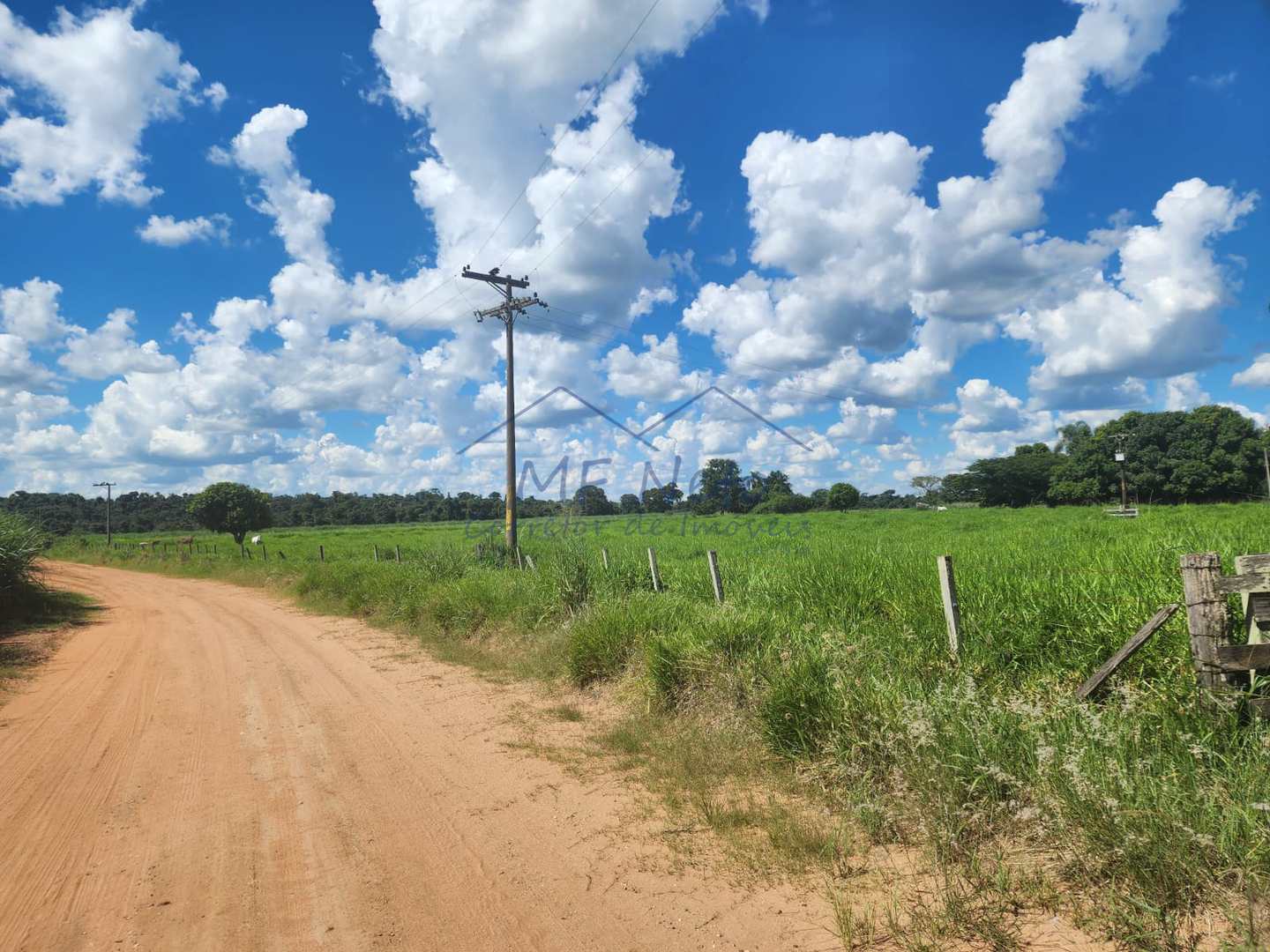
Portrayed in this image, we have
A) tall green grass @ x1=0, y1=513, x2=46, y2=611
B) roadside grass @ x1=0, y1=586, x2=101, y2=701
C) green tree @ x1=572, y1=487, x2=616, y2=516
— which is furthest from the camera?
green tree @ x1=572, y1=487, x2=616, y2=516

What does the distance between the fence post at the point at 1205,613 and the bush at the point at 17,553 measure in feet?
60.5

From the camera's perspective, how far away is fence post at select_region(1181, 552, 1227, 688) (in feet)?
13.3

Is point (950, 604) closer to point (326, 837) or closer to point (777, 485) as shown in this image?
point (326, 837)

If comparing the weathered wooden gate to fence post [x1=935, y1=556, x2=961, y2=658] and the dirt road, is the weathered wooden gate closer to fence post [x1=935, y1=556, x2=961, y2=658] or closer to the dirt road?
fence post [x1=935, y1=556, x2=961, y2=658]

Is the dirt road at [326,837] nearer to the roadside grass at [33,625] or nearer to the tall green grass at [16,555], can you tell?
the roadside grass at [33,625]

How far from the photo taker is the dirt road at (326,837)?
10.7ft

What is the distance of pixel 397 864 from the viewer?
12.6ft

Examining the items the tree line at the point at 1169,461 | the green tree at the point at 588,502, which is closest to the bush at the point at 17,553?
the green tree at the point at 588,502

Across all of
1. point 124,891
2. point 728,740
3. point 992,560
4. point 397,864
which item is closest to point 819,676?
point 728,740

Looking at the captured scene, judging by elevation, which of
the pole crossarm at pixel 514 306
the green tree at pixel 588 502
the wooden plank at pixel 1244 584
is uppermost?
the pole crossarm at pixel 514 306

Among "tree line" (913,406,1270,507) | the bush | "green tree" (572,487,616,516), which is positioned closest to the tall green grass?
the bush

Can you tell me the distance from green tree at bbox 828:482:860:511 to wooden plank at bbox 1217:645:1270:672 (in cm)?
5754

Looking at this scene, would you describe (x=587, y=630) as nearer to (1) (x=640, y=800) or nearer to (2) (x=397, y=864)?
(1) (x=640, y=800)

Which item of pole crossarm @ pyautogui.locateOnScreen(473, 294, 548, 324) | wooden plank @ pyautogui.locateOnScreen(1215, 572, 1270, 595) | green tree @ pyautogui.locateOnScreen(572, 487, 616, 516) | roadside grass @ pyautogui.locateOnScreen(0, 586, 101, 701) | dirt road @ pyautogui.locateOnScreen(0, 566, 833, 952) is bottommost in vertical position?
dirt road @ pyautogui.locateOnScreen(0, 566, 833, 952)
